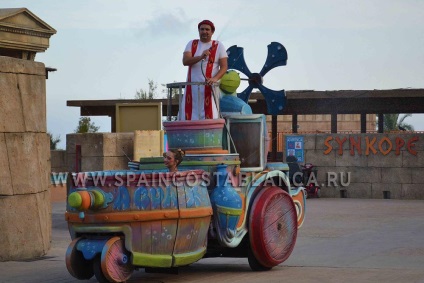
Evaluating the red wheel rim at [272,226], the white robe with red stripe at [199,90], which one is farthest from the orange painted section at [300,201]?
the white robe with red stripe at [199,90]

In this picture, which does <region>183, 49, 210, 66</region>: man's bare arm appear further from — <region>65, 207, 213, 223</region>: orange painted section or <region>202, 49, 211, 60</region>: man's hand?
<region>65, 207, 213, 223</region>: orange painted section

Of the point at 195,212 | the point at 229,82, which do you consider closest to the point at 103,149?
the point at 229,82

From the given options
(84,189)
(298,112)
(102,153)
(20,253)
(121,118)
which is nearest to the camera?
(84,189)

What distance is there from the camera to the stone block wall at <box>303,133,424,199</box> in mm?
28672

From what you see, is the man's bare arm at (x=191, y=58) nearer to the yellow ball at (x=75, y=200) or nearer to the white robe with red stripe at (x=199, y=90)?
the white robe with red stripe at (x=199, y=90)

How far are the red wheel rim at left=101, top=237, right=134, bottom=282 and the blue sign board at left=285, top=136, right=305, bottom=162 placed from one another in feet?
67.0

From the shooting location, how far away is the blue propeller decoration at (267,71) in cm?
1327

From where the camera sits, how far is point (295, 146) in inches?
1203

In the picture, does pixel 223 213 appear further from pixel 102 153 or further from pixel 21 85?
pixel 102 153

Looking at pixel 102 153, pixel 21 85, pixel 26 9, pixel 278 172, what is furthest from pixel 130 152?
pixel 278 172

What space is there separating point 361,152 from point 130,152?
7.32 metres

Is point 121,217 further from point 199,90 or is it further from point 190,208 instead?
point 199,90

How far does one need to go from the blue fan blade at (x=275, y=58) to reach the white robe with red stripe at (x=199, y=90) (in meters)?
1.36

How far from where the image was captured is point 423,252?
14.3m
